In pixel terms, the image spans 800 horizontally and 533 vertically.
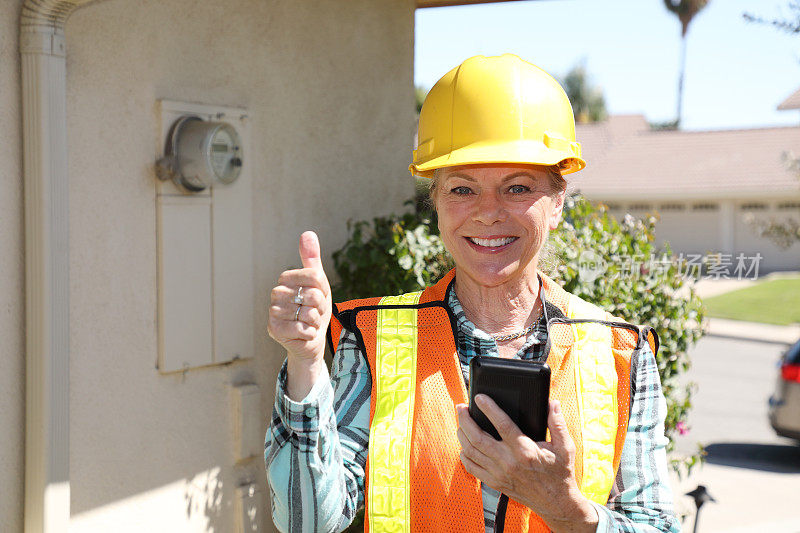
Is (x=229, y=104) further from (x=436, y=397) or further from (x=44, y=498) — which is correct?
(x=436, y=397)

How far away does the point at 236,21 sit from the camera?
4.16 meters

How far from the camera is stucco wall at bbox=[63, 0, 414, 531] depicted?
11.5 ft

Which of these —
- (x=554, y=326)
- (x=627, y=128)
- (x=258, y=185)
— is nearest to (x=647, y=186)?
(x=627, y=128)

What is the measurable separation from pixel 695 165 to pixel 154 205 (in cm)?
2965

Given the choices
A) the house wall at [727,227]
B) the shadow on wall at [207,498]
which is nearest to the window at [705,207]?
the house wall at [727,227]

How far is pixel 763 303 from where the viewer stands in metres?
22.5

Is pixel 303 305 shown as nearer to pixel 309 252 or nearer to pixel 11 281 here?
pixel 309 252

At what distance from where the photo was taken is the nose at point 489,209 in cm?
184

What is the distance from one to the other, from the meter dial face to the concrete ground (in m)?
3.23

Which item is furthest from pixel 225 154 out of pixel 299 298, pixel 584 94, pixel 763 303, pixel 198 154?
pixel 584 94

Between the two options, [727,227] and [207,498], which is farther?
[727,227]

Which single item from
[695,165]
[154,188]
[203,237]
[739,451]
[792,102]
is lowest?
[739,451]

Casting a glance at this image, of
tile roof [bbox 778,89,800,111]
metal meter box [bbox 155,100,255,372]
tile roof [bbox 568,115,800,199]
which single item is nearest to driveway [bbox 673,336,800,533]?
tile roof [bbox 778,89,800,111]

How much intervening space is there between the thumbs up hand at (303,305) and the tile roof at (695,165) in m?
26.5
